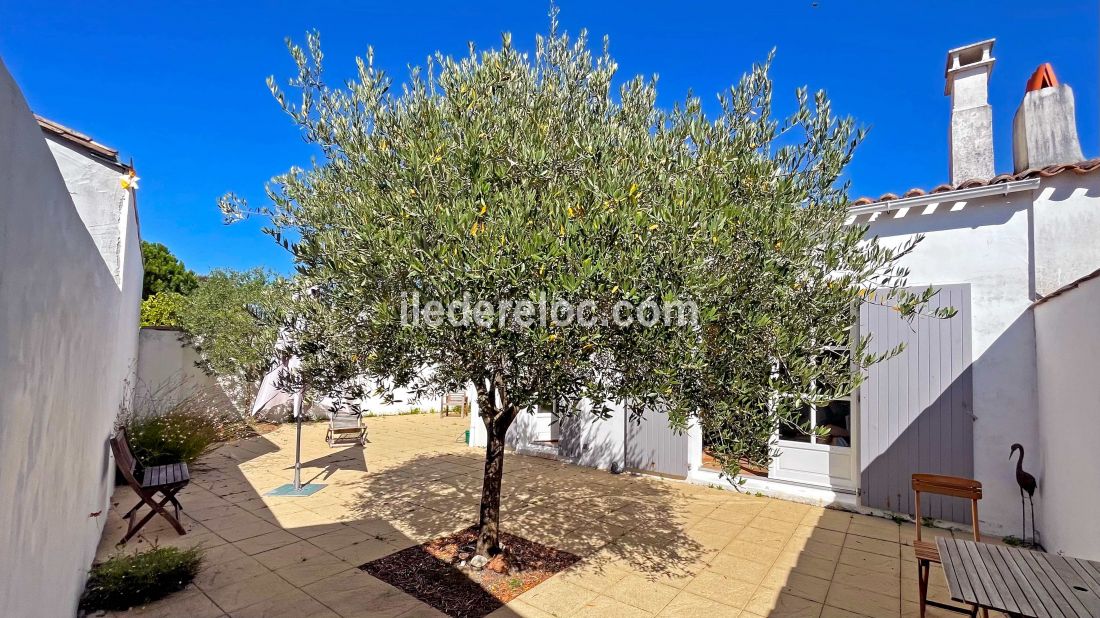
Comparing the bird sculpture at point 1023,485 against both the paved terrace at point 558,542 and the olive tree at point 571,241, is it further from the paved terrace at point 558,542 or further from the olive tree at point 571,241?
the olive tree at point 571,241

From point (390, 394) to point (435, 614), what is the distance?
182cm

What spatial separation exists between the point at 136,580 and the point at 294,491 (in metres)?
3.35

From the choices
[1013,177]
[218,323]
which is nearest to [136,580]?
[218,323]

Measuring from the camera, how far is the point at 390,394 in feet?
12.3

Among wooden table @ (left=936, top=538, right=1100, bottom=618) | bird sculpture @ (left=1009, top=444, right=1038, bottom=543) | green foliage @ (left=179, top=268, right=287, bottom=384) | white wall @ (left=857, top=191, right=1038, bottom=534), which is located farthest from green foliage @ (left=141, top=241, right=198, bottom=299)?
bird sculpture @ (left=1009, top=444, right=1038, bottom=543)

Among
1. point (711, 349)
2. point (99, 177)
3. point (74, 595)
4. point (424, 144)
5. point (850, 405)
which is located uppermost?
Answer: point (99, 177)

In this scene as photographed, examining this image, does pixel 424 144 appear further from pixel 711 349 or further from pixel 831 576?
pixel 831 576

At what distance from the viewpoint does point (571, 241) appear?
9.42 ft

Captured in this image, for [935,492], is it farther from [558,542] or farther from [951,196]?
[951,196]

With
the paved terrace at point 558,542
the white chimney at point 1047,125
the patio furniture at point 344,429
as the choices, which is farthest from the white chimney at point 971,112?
the patio furniture at point 344,429

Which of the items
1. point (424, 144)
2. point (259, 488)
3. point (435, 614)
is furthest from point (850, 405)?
point (259, 488)

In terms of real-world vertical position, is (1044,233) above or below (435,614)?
above

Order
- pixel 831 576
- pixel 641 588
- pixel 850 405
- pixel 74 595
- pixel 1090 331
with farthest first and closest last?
pixel 850 405 < pixel 831 576 < pixel 641 588 < pixel 1090 331 < pixel 74 595

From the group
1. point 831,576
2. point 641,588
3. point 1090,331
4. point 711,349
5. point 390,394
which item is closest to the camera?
point 711,349
